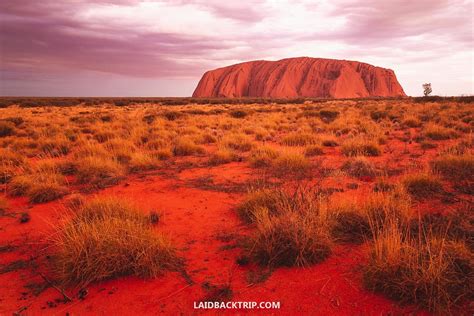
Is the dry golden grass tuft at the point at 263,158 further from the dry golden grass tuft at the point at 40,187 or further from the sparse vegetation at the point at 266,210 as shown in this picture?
the dry golden grass tuft at the point at 40,187

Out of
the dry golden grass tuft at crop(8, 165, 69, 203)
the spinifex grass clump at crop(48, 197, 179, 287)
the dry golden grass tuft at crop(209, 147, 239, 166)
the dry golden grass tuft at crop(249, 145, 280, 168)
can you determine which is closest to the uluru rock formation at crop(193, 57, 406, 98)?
the dry golden grass tuft at crop(249, 145, 280, 168)

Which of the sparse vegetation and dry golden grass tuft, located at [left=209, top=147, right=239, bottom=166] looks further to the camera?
dry golden grass tuft, located at [left=209, top=147, right=239, bottom=166]

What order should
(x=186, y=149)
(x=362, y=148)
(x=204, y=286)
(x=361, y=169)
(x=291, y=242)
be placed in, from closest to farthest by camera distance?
(x=204, y=286), (x=291, y=242), (x=361, y=169), (x=362, y=148), (x=186, y=149)

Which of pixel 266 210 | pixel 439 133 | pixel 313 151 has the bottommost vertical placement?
pixel 266 210

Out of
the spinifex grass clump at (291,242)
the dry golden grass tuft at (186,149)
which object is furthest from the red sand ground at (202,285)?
the dry golden grass tuft at (186,149)

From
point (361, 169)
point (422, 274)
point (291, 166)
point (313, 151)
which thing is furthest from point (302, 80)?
point (422, 274)

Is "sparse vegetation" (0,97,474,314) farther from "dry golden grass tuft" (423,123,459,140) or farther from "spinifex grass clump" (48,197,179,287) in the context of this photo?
"dry golden grass tuft" (423,123,459,140)

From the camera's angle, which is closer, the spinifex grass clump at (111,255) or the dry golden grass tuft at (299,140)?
the spinifex grass clump at (111,255)

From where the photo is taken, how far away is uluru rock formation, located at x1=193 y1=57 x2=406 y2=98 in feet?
390

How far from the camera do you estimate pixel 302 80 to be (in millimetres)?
126500

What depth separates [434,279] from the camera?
7.39 feet

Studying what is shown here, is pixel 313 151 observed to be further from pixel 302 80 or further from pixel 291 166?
pixel 302 80

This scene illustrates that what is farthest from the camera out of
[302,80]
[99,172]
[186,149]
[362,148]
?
[302,80]

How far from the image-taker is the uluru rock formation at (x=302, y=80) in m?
119
